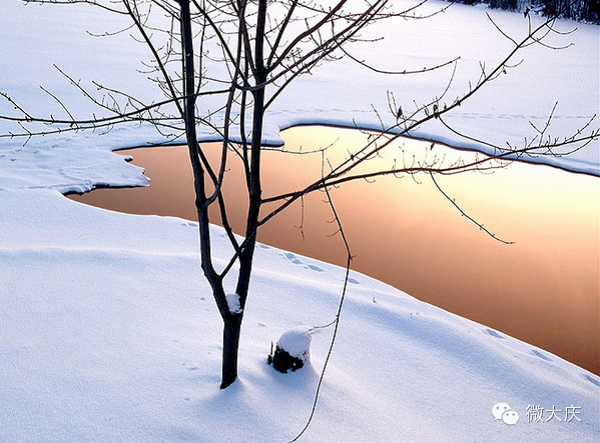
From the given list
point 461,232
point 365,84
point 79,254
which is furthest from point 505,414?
point 365,84

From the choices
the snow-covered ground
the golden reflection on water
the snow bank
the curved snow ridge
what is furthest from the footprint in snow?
the snow bank

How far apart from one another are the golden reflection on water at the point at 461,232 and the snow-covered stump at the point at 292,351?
142cm

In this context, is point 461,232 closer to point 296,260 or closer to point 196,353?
point 296,260

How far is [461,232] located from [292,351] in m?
3.68

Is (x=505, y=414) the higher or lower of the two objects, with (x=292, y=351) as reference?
lower

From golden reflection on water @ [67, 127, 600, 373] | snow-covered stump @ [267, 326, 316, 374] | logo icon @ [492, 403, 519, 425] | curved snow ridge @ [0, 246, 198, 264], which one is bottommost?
golden reflection on water @ [67, 127, 600, 373]

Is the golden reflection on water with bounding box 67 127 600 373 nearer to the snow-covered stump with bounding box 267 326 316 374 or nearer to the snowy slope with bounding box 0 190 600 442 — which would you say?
the snowy slope with bounding box 0 190 600 442

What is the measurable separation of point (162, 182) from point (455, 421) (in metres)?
4.49

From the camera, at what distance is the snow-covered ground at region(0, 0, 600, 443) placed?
6.74 feet

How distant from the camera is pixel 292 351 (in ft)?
8.10

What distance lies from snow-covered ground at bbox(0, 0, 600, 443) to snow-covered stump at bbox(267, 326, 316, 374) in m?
0.04

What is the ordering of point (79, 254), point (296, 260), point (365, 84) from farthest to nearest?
1. point (365, 84)
2. point (296, 260)
3. point (79, 254)

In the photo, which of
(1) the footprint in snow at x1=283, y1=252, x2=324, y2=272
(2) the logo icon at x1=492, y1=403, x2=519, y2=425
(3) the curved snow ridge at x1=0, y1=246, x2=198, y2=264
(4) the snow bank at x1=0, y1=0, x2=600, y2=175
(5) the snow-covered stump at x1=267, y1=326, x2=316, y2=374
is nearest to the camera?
(5) the snow-covered stump at x1=267, y1=326, x2=316, y2=374

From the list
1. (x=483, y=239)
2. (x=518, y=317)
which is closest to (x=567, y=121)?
(x=483, y=239)
